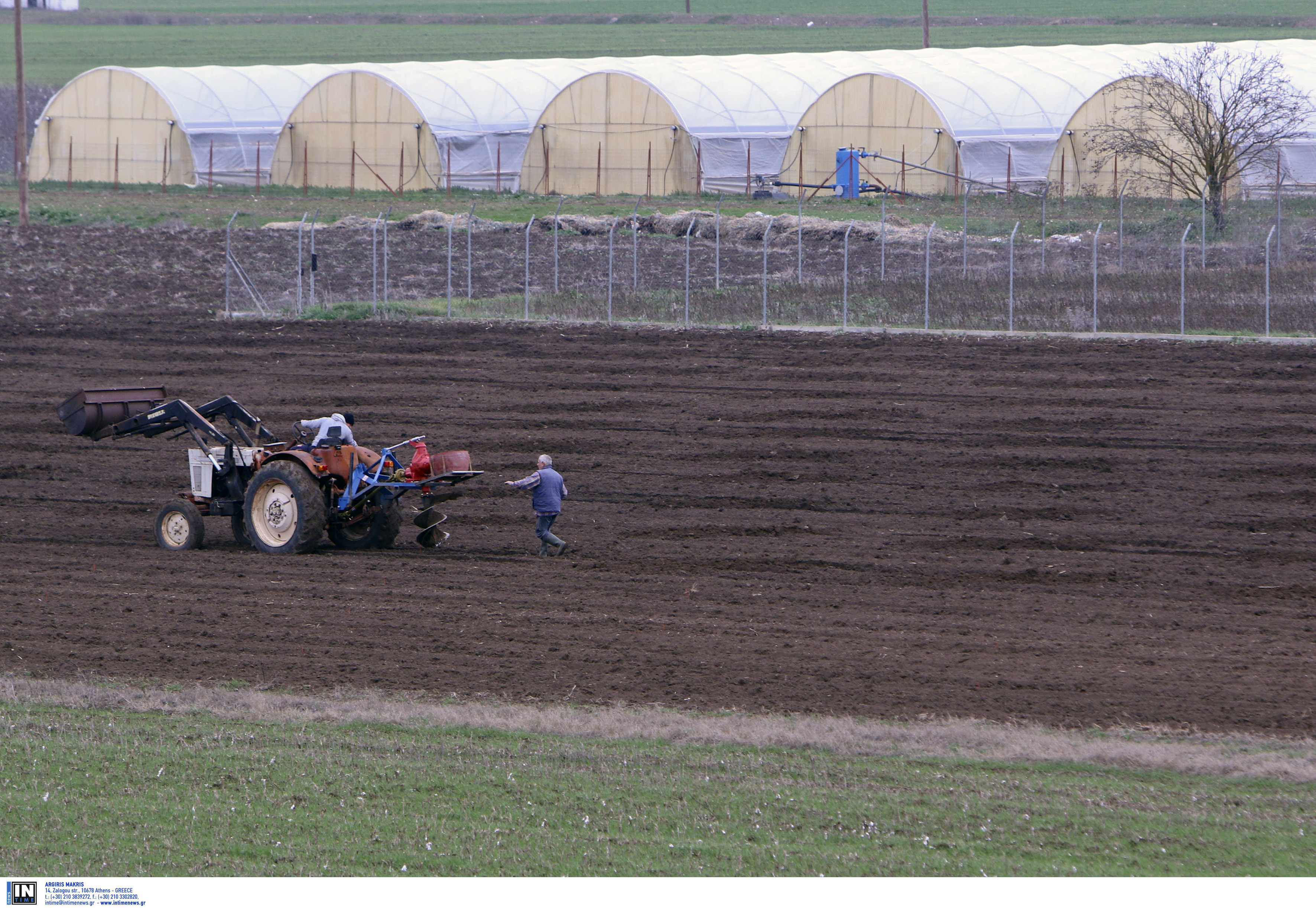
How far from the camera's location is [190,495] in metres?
16.7

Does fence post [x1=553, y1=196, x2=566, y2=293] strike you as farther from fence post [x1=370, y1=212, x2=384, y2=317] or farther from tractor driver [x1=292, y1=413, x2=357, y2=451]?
tractor driver [x1=292, y1=413, x2=357, y2=451]

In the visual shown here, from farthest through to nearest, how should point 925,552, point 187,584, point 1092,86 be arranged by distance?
1. point 1092,86
2. point 925,552
3. point 187,584

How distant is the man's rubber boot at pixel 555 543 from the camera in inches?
640

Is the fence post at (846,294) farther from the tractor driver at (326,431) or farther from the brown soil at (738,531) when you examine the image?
the tractor driver at (326,431)

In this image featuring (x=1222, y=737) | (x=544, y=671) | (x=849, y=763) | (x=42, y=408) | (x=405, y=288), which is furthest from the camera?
(x=405, y=288)

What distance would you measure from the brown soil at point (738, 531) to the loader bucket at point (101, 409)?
1.36 m

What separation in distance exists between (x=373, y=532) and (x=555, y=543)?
6.83 feet

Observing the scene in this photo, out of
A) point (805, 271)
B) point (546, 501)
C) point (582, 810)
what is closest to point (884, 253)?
point (805, 271)

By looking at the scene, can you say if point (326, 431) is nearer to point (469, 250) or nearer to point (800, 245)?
point (469, 250)

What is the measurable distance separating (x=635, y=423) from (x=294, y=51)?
7930cm

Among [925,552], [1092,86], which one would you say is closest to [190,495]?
[925,552]

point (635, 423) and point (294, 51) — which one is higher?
point (294, 51)

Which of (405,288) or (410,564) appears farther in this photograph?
(405,288)

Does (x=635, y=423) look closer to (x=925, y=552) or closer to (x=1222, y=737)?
(x=925, y=552)
